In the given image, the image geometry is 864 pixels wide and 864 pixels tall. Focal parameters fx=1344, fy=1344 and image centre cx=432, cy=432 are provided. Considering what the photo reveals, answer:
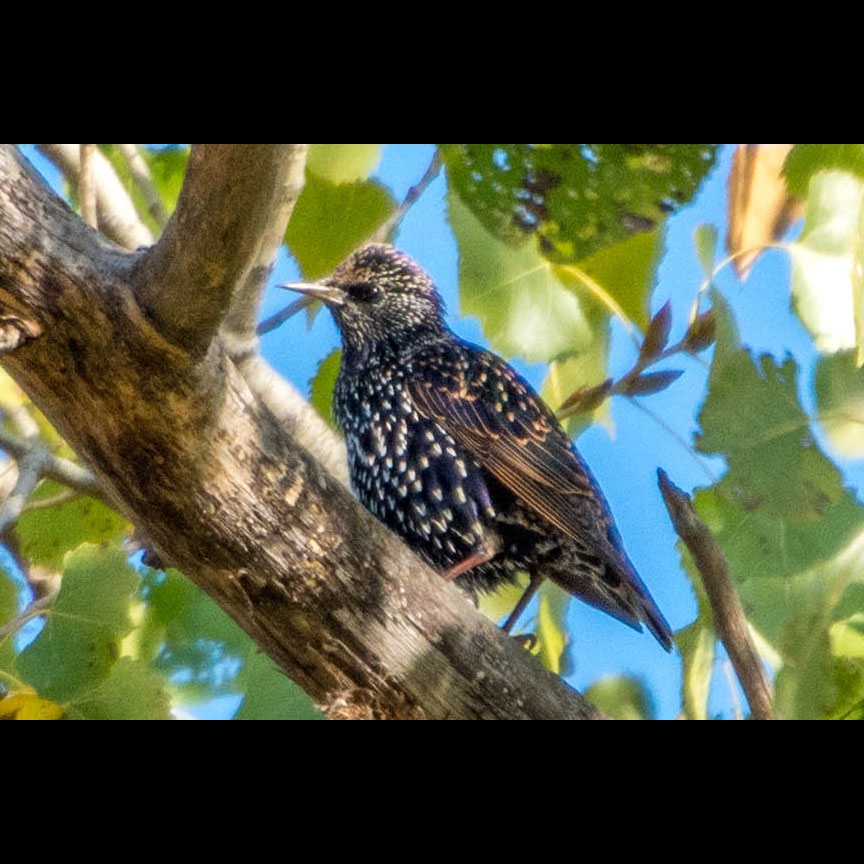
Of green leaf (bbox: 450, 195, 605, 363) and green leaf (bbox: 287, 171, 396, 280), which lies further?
green leaf (bbox: 287, 171, 396, 280)

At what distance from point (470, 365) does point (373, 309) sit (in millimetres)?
404

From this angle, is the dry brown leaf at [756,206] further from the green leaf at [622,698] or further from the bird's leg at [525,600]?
the bird's leg at [525,600]

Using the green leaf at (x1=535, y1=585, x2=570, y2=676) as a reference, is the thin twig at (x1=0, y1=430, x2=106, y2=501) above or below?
below

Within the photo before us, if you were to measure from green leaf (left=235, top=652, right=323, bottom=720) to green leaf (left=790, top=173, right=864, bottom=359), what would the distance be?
44.5 inches

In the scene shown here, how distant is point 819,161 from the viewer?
7.49ft

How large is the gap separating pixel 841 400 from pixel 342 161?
100 cm

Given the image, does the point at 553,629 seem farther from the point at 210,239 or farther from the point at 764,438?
the point at 210,239

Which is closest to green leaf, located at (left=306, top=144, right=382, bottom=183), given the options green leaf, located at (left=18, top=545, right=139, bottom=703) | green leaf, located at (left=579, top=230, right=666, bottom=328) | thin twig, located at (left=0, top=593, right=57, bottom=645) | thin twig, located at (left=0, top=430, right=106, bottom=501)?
green leaf, located at (left=579, top=230, right=666, bottom=328)

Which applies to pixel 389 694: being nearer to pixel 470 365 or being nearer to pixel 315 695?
pixel 315 695

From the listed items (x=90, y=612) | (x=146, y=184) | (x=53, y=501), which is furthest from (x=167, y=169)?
(x=90, y=612)

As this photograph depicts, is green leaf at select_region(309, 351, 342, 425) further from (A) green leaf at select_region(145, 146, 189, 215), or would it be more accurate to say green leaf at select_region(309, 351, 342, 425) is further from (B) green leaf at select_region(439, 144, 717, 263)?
(B) green leaf at select_region(439, 144, 717, 263)

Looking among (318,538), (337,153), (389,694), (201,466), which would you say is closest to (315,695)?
(389,694)

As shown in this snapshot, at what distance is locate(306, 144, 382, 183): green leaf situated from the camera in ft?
7.67
